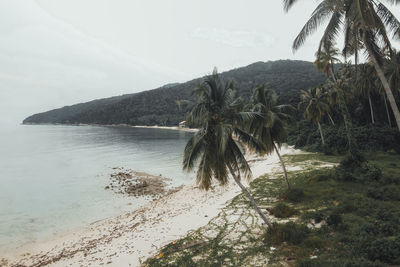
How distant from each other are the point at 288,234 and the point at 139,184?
21727 millimetres

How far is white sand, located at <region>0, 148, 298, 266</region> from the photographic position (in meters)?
11.7

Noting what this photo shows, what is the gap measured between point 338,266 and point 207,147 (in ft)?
20.0

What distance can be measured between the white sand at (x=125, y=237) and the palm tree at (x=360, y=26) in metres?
12.4

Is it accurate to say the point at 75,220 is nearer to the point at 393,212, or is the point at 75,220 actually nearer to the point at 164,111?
the point at 393,212

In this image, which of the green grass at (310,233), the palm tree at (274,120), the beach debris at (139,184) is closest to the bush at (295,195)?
the green grass at (310,233)

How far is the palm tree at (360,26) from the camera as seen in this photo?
382 inches

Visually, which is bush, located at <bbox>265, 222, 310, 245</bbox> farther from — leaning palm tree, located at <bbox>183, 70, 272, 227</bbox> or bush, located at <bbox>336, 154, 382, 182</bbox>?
bush, located at <bbox>336, 154, 382, 182</bbox>

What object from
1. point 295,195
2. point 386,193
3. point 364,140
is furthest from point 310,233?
point 364,140

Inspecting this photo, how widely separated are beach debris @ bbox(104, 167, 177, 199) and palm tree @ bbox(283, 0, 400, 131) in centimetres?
2030

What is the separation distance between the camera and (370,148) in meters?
27.5

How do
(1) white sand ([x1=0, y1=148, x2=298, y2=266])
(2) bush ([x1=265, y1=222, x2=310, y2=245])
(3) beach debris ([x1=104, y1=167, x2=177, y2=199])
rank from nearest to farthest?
1. (2) bush ([x1=265, y1=222, x2=310, y2=245])
2. (1) white sand ([x1=0, y1=148, x2=298, y2=266])
3. (3) beach debris ([x1=104, y1=167, x2=177, y2=199])

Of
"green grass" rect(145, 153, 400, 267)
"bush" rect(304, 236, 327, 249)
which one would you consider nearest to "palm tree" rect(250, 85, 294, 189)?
"green grass" rect(145, 153, 400, 267)

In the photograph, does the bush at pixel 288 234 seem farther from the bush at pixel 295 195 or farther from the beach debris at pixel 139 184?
the beach debris at pixel 139 184

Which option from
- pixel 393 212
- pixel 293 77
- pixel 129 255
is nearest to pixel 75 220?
pixel 129 255
